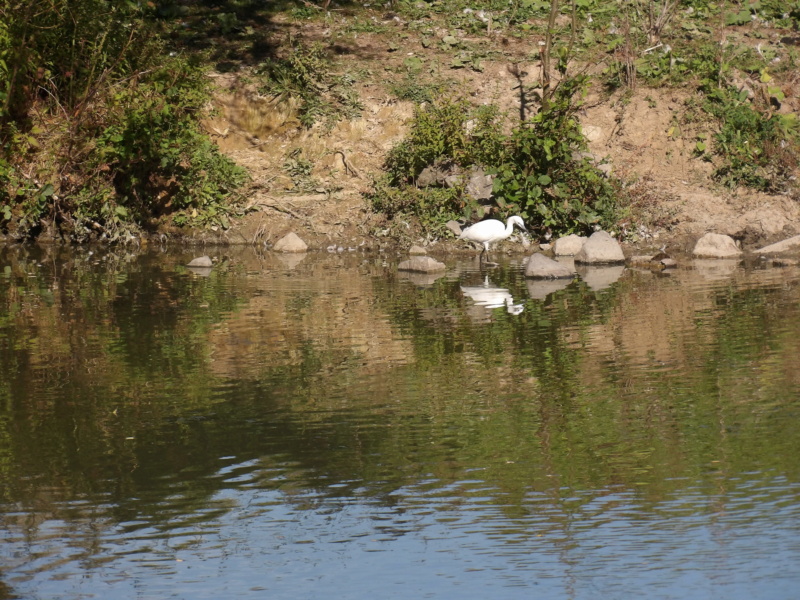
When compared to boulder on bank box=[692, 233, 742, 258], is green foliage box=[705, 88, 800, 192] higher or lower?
higher

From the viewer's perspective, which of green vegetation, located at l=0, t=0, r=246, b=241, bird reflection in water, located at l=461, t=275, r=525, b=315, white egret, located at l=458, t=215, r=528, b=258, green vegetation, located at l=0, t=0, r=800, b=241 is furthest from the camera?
green vegetation, located at l=0, t=0, r=800, b=241

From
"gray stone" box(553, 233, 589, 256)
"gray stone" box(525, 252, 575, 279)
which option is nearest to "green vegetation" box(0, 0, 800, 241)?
"gray stone" box(553, 233, 589, 256)

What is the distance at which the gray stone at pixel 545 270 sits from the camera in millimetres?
13414

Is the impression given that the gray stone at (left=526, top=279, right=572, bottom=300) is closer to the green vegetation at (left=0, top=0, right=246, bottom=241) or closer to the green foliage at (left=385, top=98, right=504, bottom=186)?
the green foliage at (left=385, top=98, right=504, bottom=186)

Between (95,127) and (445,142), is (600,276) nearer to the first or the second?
(445,142)

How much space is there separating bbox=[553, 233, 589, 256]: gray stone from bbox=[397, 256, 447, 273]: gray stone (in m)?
1.94

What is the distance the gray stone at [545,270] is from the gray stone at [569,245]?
5.90ft

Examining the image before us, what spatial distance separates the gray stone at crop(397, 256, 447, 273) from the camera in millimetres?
14127

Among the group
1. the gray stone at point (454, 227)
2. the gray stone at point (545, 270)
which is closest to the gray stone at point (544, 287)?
the gray stone at point (545, 270)

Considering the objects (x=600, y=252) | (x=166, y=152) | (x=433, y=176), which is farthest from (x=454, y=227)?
(x=166, y=152)

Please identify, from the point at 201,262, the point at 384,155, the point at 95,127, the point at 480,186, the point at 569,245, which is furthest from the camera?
the point at 384,155

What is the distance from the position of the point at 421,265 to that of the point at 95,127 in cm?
513

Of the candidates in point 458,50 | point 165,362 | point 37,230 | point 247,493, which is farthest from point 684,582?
point 458,50

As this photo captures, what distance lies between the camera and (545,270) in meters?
13.4
